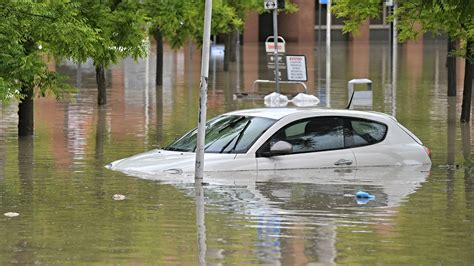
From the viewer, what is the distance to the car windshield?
17.7 m

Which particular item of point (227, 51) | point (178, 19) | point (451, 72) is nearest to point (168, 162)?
point (178, 19)

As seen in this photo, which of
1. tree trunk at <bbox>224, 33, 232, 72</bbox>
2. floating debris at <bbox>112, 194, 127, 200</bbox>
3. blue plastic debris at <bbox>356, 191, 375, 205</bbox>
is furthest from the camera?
tree trunk at <bbox>224, 33, 232, 72</bbox>

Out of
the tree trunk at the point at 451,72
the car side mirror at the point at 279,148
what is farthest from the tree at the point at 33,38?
the tree trunk at the point at 451,72

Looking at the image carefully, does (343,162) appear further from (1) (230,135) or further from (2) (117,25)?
(2) (117,25)

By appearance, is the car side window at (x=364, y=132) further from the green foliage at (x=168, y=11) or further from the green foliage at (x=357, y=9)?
the green foliage at (x=168, y=11)

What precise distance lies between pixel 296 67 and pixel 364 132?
19073mm

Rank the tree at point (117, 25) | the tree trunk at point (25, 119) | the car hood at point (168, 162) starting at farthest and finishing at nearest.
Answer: the tree trunk at point (25, 119), the tree at point (117, 25), the car hood at point (168, 162)

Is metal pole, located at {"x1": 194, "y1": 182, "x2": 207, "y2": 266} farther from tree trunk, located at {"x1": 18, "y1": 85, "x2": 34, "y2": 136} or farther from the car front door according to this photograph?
tree trunk, located at {"x1": 18, "y1": 85, "x2": 34, "y2": 136}

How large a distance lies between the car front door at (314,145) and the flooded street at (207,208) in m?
0.15

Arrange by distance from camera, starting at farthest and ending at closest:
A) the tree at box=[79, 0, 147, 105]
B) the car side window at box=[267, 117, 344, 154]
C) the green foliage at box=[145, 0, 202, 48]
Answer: the green foliage at box=[145, 0, 202, 48], the tree at box=[79, 0, 147, 105], the car side window at box=[267, 117, 344, 154]

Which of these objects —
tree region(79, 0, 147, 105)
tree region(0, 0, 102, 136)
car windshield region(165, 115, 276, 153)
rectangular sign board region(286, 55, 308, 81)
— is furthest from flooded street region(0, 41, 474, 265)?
rectangular sign board region(286, 55, 308, 81)

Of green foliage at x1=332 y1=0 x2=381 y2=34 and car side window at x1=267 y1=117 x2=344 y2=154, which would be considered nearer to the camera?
car side window at x1=267 y1=117 x2=344 y2=154

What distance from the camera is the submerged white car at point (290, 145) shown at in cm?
1756

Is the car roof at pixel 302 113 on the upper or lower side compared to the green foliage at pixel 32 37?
lower
